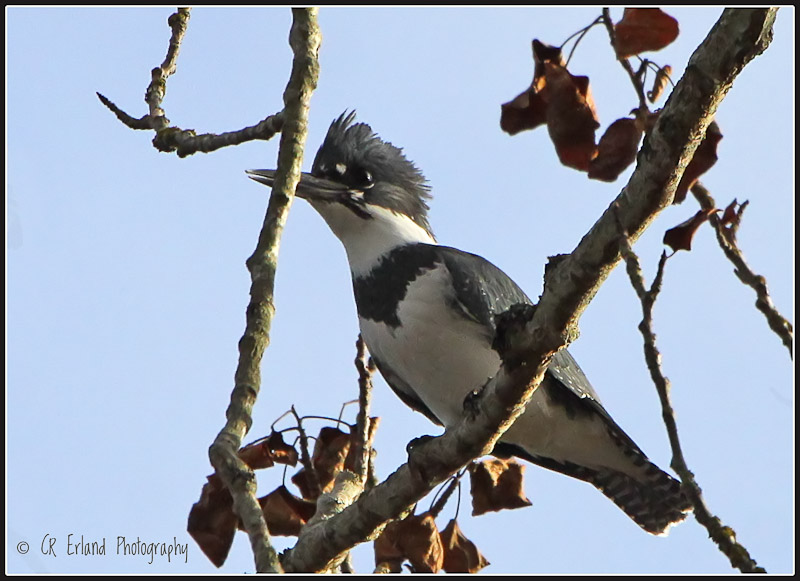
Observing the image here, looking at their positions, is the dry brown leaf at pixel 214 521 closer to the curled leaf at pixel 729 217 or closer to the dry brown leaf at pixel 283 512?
the dry brown leaf at pixel 283 512

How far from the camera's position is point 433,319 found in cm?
380

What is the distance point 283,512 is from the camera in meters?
3.25

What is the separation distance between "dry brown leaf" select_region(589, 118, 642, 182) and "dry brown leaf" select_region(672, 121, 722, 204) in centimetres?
19

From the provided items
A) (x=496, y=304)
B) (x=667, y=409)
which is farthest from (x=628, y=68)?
(x=496, y=304)

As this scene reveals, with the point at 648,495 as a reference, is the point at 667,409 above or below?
below

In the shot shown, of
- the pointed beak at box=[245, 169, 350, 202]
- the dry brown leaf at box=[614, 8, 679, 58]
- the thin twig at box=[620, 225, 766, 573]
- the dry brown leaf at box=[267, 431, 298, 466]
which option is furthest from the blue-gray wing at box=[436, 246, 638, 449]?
the thin twig at box=[620, 225, 766, 573]

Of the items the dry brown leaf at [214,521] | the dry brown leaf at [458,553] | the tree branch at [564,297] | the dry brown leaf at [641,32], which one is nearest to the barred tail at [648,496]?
the dry brown leaf at [458,553]

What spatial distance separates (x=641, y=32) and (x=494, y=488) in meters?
1.74

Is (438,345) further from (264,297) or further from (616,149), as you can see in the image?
(616,149)

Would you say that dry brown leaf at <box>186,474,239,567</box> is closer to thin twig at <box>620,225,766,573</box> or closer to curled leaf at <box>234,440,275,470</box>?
curled leaf at <box>234,440,275,470</box>

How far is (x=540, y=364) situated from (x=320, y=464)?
1195 mm

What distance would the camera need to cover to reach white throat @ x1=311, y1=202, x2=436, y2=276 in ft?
13.9

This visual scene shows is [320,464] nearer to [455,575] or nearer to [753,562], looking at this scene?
[455,575]

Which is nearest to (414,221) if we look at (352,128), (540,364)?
(352,128)
